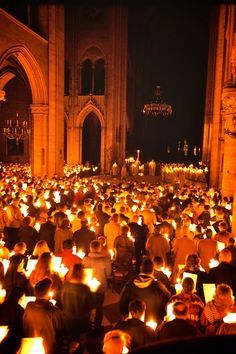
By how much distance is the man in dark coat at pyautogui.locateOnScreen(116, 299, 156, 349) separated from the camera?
4.15 meters

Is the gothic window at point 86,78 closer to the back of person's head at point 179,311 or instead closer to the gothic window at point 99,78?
the gothic window at point 99,78

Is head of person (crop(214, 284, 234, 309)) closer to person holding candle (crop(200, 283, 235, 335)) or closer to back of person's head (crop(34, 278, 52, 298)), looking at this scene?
person holding candle (crop(200, 283, 235, 335))

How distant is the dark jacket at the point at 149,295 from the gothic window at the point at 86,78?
125ft

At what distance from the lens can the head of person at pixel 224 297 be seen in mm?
4586

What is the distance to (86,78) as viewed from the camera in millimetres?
42594

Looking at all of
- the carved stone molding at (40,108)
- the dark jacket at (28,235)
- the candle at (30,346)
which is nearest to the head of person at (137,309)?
the candle at (30,346)

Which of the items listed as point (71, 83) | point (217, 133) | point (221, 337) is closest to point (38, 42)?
point (217, 133)

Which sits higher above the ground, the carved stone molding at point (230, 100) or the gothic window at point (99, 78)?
the gothic window at point (99, 78)

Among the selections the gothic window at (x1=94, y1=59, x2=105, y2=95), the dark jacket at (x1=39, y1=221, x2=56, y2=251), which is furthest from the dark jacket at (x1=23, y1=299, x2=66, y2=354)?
the gothic window at (x1=94, y1=59, x2=105, y2=95)

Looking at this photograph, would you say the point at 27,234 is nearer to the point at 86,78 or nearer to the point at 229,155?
the point at 229,155

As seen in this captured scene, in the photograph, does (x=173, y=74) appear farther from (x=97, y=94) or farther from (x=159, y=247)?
(x=159, y=247)

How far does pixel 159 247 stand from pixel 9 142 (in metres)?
31.1

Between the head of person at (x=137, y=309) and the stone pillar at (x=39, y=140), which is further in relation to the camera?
the stone pillar at (x=39, y=140)

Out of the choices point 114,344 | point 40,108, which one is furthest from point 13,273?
point 40,108
